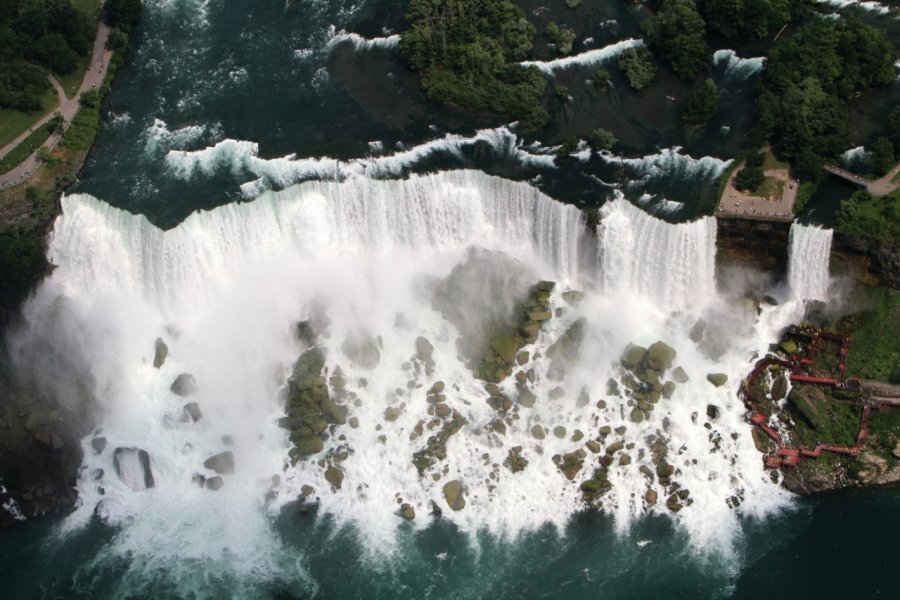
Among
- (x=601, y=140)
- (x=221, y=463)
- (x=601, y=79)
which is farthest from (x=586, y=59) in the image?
(x=221, y=463)

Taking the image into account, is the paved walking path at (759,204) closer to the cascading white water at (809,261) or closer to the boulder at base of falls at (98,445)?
the cascading white water at (809,261)

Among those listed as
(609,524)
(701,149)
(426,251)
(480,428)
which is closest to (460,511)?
(480,428)

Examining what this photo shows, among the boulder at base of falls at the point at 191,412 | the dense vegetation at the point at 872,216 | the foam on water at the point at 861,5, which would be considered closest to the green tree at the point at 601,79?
the foam on water at the point at 861,5

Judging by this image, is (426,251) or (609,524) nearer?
(609,524)

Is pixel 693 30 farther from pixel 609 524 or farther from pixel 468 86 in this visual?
pixel 609 524

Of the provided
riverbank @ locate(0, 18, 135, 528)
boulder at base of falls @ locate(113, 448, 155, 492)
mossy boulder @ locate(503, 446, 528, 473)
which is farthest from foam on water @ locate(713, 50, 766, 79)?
boulder at base of falls @ locate(113, 448, 155, 492)
